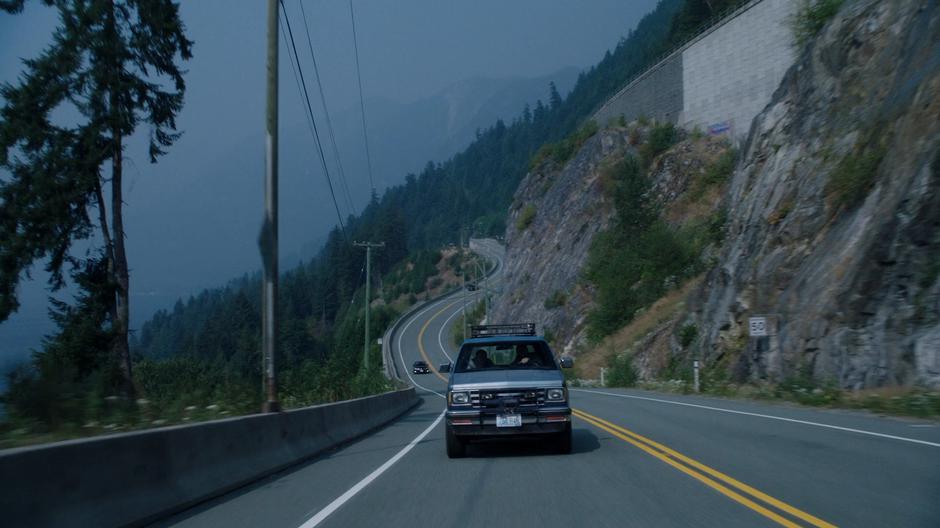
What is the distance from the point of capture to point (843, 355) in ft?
80.4

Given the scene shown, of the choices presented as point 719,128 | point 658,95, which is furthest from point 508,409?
point 658,95

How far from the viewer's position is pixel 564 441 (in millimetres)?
12461

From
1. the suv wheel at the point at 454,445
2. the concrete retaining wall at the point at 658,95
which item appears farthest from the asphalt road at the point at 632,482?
the concrete retaining wall at the point at 658,95

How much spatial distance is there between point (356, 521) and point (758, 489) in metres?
4.22

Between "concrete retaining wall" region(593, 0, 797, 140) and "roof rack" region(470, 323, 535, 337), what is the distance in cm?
4081

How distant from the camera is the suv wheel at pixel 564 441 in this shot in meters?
12.3

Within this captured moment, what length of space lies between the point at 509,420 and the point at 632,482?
2676mm

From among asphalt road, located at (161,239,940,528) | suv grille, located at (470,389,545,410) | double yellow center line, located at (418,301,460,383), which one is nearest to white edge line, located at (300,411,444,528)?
asphalt road, located at (161,239,940,528)

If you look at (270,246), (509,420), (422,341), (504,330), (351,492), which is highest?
(270,246)

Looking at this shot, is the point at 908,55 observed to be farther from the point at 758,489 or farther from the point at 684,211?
the point at 684,211

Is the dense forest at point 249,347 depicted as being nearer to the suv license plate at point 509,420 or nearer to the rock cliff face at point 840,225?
the suv license plate at point 509,420

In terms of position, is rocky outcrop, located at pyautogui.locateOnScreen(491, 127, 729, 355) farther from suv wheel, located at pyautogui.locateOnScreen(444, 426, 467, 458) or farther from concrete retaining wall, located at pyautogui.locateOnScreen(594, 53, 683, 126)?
suv wheel, located at pyautogui.locateOnScreen(444, 426, 467, 458)

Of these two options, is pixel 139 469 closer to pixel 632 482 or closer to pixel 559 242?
pixel 632 482

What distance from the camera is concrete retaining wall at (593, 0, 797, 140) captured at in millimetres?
55062
